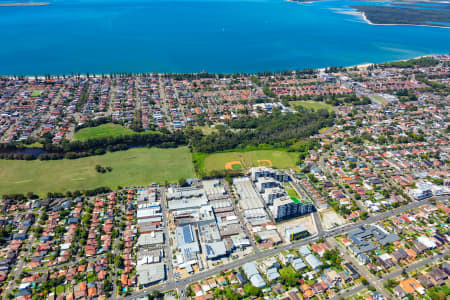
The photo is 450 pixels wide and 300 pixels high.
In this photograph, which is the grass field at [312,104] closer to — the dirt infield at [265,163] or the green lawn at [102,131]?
the dirt infield at [265,163]

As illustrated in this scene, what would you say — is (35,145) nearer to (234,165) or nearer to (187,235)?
(234,165)

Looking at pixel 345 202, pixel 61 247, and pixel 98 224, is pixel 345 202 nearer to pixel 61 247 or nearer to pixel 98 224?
pixel 98 224

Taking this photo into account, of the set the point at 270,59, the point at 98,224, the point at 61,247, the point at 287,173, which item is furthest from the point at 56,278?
the point at 270,59

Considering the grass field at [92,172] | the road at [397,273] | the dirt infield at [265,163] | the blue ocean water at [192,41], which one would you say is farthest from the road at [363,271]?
the blue ocean water at [192,41]

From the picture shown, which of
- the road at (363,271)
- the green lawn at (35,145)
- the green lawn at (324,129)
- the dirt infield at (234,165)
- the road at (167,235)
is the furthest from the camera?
the green lawn at (324,129)

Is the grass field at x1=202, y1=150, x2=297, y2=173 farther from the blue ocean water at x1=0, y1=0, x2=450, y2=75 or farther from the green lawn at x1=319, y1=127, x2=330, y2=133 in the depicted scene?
the blue ocean water at x1=0, y1=0, x2=450, y2=75

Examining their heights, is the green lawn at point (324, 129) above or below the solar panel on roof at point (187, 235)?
above

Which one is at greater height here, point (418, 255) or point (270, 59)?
point (270, 59)

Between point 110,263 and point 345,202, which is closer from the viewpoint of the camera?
point 110,263
